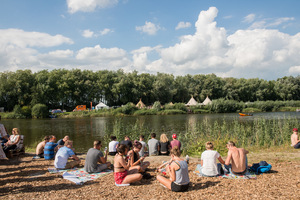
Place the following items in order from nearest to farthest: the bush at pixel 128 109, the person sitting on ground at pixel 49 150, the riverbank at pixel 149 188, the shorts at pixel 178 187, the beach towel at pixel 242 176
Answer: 1. the riverbank at pixel 149 188
2. the shorts at pixel 178 187
3. the beach towel at pixel 242 176
4. the person sitting on ground at pixel 49 150
5. the bush at pixel 128 109

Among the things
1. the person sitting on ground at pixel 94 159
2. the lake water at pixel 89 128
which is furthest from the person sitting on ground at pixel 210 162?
the lake water at pixel 89 128

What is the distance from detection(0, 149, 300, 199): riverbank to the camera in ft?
13.2

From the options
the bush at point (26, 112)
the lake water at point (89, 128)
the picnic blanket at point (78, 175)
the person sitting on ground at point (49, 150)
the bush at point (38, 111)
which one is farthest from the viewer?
the bush at point (26, 112)

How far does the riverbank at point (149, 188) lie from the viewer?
404 centimetres

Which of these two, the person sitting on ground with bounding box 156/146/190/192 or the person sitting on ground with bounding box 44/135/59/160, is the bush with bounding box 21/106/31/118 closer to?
the person sitting on ground with bounding box 44/135/59/160

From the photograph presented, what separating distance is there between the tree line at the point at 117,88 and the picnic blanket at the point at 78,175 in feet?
153

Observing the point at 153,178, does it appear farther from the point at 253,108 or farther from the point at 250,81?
the point at 250,81

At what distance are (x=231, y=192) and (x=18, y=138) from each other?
7.35m

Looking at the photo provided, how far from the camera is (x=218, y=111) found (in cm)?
4566

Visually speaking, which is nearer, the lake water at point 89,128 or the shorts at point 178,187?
the shorts at point 178,187

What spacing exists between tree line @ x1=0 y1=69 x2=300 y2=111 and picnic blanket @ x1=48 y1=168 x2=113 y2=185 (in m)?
46.6

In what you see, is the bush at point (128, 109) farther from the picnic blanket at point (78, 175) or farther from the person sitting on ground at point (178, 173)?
the person sitting on ground at point (178, 173)

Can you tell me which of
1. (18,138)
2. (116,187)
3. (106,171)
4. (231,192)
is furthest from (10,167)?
(231,192)

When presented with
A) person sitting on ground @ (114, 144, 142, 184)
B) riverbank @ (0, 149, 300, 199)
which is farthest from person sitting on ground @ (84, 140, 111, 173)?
person sitting on ground @ (114, 144, 142, 184)
